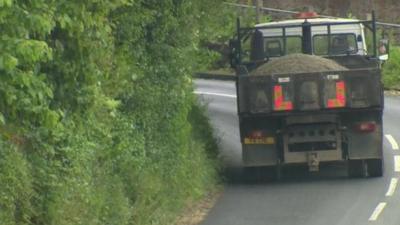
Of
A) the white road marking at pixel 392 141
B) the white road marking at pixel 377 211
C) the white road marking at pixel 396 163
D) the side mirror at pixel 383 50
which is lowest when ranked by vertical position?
the white road marking at pixel 392 141

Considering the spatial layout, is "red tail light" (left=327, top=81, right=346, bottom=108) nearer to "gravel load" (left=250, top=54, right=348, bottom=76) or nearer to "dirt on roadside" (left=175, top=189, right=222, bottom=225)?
"gravel load" (left=250, top=54, right=348, bottom=76)

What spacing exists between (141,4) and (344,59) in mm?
6481

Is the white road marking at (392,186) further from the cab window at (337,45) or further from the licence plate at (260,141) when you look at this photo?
the cab window at (337,45)

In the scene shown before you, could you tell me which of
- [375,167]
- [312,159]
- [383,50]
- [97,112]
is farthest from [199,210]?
[383,50]

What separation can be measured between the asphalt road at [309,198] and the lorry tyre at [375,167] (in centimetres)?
17

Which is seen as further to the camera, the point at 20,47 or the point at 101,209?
the point at 101,209

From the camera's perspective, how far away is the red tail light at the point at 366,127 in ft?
63.6

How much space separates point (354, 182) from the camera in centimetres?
1958

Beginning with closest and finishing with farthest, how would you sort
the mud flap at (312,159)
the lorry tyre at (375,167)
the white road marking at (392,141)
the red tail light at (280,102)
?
the red tail light at (280,102)
the mud flap at (312,159)
the lorry tyre at (375,167)
the white road marking at (392,141)

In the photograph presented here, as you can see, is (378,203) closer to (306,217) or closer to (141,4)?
(306,217)

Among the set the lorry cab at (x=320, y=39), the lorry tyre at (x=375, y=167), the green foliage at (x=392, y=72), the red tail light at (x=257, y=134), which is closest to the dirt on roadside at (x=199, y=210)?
the red tail light at (x=257, y=134)

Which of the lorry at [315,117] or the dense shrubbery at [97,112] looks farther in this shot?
the lorry at [315,117]

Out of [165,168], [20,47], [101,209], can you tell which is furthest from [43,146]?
[165,168]

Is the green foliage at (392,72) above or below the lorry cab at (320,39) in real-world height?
below
